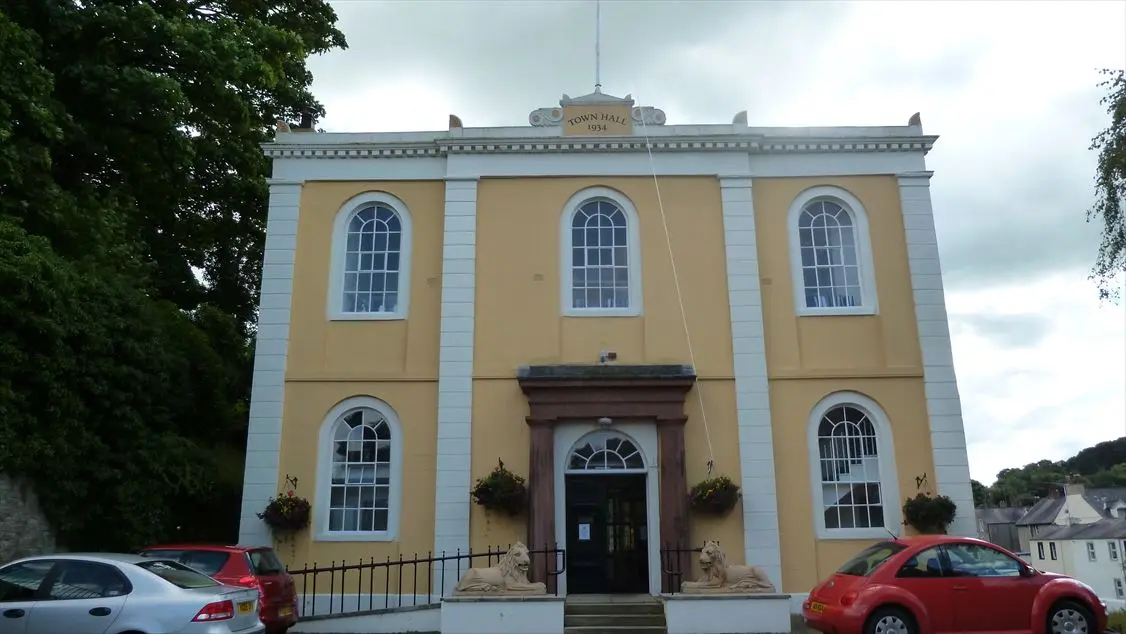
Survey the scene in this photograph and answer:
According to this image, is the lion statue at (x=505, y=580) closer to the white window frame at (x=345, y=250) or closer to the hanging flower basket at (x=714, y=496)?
the hanging flower basket at (x=714, y=496)

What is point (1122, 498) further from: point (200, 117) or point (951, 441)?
→ point (200, 117)

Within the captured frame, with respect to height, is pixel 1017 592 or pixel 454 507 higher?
pixel 454 507

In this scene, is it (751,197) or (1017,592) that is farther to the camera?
(751,197)

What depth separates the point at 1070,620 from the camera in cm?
1008

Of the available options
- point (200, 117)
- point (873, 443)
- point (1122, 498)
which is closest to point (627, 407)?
point (873, 443)

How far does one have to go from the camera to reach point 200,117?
16.5 meters

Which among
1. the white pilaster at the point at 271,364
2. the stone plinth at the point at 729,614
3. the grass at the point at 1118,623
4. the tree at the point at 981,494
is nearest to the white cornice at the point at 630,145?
the white pilaster at the point at 271,364

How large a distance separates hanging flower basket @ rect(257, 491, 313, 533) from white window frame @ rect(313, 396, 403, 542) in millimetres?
311

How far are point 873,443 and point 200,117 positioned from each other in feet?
46.0

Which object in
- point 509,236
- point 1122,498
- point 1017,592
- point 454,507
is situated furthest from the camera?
point 1122,498

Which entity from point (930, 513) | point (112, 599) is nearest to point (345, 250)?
point (112, 599)

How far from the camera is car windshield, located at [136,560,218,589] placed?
8695mm

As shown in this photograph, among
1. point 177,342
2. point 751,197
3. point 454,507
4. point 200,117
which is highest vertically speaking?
point 200,117

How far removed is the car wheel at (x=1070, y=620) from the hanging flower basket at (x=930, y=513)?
3969 millimetres
